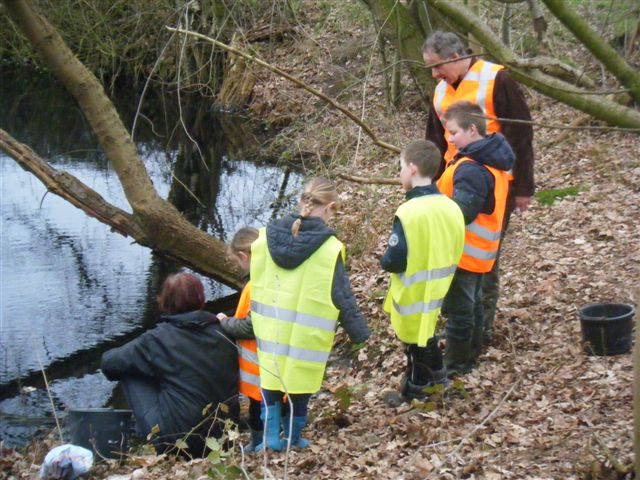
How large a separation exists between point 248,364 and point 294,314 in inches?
26.7

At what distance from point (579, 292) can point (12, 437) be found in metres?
4.55

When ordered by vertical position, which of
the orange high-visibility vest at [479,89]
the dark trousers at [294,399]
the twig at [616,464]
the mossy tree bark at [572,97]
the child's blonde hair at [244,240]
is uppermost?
the orange high-visibility vest at [479,89]

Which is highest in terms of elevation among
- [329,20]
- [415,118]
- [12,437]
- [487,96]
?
[329,20]

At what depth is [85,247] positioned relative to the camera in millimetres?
Answer: 11102

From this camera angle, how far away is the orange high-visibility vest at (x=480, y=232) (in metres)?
5.37

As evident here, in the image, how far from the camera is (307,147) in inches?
534

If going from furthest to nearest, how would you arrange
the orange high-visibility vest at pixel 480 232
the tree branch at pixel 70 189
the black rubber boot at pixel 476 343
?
the tree branch at pixel 70 189
the black rubber boot at pixel 476 343
the orange high-visibility vest at pixel 480 232

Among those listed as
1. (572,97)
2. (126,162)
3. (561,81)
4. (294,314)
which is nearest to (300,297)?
(294,314)

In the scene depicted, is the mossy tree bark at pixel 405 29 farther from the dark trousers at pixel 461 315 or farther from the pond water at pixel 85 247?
the dark trousers at pixel 461 315

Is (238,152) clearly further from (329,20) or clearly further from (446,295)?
(446,295)

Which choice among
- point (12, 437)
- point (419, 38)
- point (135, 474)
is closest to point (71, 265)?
point (12, 437)

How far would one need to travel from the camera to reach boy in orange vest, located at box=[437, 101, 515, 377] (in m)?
5.23

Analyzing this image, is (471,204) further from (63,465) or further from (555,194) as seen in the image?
(555,194)

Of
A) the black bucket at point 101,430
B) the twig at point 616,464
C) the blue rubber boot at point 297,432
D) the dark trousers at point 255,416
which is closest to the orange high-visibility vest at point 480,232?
the blue rubber boot at point 297,432
